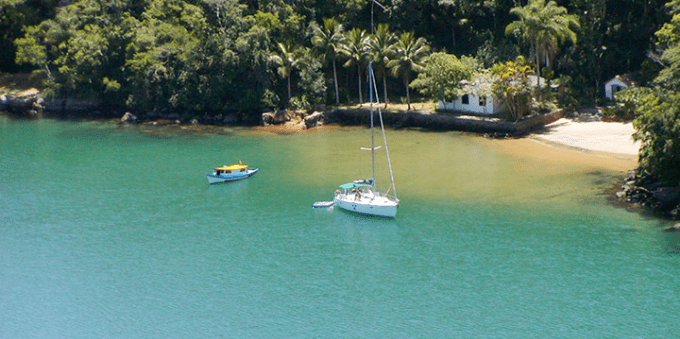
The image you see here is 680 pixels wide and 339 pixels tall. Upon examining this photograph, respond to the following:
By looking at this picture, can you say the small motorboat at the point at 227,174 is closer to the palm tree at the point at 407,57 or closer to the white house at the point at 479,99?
the palm tree at the point at 407,57

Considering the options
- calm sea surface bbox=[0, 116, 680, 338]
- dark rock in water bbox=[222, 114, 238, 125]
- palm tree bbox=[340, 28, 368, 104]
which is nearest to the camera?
calm sea surface bbox=[0, 116, 680, 338]

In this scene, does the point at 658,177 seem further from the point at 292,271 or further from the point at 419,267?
the point at 292,271

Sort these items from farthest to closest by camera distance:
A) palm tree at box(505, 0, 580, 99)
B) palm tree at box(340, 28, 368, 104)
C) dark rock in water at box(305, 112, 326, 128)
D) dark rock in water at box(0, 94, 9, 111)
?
dark rock in water at box(0, 94, 9, 111) < dark rock in water at box(305, 112, 326, 128) < palm tree at box(340, 28, 368, 104) < palm tree at box(505, 0, 580, 99)

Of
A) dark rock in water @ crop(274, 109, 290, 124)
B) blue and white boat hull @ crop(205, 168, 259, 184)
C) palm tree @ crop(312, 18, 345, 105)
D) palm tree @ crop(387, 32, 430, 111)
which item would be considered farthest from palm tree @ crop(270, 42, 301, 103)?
blue and white boat hull @ crop(205, 168, 259, 184)

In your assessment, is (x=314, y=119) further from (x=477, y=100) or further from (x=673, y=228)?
(x=673, y=228)

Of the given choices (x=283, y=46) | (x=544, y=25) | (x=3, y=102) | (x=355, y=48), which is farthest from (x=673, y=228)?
(x=3, y=102)

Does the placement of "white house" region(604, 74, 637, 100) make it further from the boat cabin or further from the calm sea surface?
the boat cabin

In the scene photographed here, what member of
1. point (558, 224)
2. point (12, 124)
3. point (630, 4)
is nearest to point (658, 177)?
point (558, 224)
